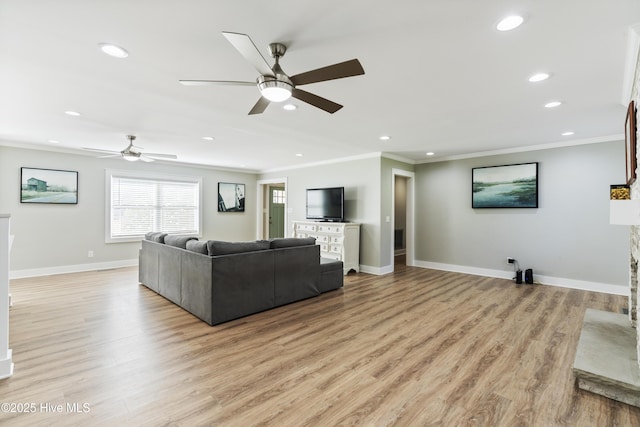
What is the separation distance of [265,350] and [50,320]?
2.64 metres

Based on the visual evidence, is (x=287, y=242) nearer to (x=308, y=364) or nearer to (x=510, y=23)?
(x=308, y=364)

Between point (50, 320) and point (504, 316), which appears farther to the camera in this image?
point (504, 316)

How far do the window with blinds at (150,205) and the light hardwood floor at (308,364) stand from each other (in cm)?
264

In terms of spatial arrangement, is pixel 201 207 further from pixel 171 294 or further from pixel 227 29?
pixel 227 29

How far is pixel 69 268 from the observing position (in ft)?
19.4

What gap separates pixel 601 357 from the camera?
7.39ft

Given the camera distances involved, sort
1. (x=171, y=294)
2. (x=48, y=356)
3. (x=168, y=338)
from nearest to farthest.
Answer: (x=48, y=356)
(x=168, y=338)
(x=171, y=294)

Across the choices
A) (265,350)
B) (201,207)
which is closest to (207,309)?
(265,350)

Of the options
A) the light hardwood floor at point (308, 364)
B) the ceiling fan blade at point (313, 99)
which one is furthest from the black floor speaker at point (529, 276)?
the ceiling fan blade at point (313, 99)

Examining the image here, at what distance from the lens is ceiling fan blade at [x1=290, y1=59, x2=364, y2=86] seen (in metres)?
1.82

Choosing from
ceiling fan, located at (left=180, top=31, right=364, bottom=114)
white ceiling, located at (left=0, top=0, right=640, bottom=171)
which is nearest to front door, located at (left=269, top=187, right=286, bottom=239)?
white ceiling, located at (left=0, top=0, right=640, bottom=171)

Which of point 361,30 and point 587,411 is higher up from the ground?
point 361,30

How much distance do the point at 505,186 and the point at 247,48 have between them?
5.50m

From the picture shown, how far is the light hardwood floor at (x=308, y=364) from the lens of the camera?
73.4 inches
